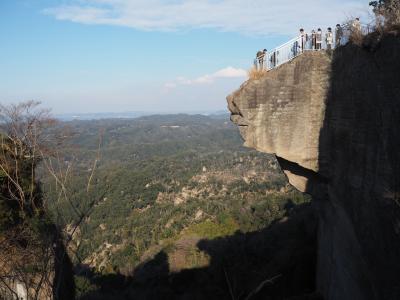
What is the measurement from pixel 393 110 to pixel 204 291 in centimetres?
1559

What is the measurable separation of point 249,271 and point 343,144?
1263cm

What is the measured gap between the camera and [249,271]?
1995 centimetres

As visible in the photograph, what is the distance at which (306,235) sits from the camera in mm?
19547

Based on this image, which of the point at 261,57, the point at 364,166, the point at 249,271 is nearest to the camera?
the point at 364,166

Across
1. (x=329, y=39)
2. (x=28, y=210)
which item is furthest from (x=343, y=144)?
(x=28, y=210)

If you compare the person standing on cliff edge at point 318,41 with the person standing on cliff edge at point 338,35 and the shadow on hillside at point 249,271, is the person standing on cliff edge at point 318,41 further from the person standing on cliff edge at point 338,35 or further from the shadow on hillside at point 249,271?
the shadow on hillside at point 249,271

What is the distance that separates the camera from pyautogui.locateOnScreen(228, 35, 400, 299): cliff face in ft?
21.8

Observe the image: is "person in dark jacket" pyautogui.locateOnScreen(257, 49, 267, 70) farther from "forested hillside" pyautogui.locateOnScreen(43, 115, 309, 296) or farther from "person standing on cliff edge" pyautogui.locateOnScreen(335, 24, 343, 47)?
"forested hillside" pyautogui.locateOnScreen(43, 115, 309, 296)

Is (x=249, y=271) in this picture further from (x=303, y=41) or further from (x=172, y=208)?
(x=172, y=208)

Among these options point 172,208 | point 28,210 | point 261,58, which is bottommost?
point 172,208

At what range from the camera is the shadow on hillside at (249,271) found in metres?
15.5

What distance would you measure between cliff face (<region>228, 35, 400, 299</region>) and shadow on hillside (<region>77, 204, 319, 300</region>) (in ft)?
10.0

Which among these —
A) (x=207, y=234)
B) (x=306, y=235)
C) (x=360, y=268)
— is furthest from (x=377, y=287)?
(x=207, y=234)

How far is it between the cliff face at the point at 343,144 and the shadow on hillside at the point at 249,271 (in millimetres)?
3050
